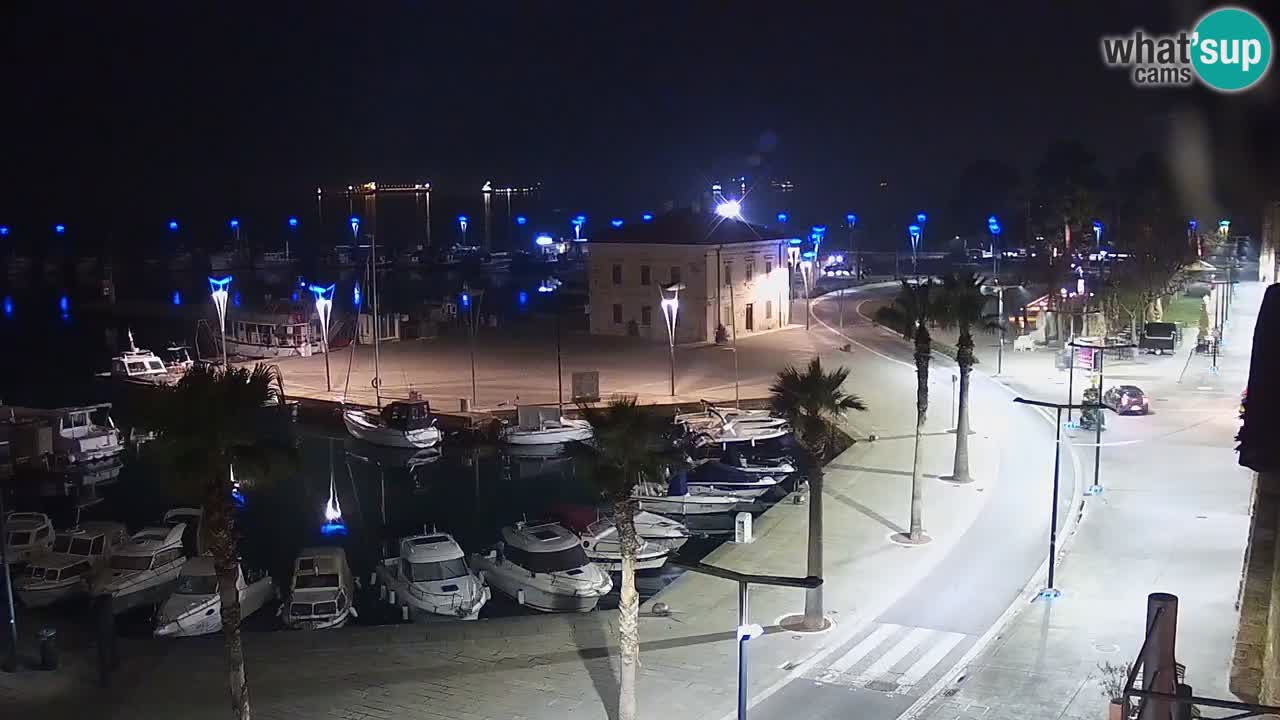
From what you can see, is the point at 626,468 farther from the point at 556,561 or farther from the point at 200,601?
the point at 200,601

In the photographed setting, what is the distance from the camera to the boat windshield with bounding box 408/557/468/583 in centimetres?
2967

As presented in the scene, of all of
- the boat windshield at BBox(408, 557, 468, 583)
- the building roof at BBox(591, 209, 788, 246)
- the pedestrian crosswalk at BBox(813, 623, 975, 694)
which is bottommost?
the boat windshield at BBox(408, 557, 468, 583)

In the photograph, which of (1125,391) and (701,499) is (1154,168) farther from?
(701,499)

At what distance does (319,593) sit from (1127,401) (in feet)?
98.6

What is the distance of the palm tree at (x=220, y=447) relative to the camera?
16719 millimetres

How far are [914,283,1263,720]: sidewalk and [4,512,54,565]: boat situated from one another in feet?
84.1

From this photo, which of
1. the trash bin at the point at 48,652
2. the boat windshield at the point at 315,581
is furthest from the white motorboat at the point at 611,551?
the trash bin at the point at 48,652

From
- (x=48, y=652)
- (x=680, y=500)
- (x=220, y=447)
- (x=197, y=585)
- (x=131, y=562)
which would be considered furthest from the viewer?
(x=680, y=500)

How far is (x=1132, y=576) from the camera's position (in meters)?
25.4

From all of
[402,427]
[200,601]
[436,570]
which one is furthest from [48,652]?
[402,427]

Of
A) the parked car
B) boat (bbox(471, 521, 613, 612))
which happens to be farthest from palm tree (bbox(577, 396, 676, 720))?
the parked car

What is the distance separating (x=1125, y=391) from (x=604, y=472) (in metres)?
31.8

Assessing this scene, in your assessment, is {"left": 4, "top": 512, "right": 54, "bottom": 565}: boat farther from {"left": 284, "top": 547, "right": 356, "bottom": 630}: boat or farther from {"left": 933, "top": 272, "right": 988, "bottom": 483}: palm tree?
{"left": 933, "top": 272, "right": 988, "bottom": 483}: palm tree

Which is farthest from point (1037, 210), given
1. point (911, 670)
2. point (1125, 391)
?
point (911, 670)
